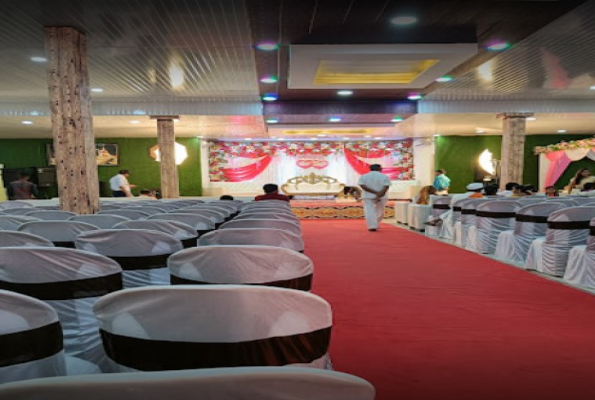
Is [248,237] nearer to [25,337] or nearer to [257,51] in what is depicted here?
[25,337]

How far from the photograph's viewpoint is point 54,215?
432 centimetres

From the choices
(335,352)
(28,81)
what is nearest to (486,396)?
(335,352)

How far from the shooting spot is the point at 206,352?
109cm

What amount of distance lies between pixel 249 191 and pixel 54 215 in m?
14.7

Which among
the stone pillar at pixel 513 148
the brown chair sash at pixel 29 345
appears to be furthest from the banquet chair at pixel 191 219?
the stone pillar at pixel 513 148

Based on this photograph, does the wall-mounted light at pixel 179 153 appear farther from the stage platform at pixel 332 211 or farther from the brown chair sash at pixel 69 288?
the brown chair sash at pixel 69 288

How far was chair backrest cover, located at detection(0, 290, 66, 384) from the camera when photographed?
3.70ft

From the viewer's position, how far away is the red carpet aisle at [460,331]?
2.21 metres

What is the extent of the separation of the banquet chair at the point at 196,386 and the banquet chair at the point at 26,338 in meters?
0.68

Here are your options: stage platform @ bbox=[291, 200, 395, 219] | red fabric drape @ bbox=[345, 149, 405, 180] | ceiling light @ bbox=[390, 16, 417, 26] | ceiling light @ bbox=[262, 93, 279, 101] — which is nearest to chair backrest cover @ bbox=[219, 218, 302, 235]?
ceiling light @ bbox=[390, 16, 417, 26]

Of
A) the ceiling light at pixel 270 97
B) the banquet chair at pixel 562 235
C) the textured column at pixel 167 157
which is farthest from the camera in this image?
the textured column at pixel 167 157

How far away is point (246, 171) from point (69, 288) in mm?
17487

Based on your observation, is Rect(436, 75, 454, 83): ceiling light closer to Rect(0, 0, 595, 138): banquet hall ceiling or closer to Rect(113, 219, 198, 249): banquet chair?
Rect(0, 0, 595, 138): banquet hall ceiling

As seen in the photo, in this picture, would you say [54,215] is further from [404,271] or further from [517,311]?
[517,311]
